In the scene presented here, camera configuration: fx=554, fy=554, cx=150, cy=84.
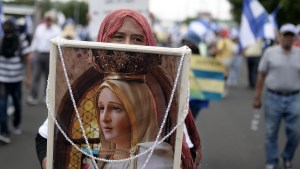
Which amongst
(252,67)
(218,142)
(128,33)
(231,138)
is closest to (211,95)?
(218,142)

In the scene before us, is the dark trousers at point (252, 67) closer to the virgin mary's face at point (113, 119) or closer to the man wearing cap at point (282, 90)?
the man wearing cap at point (282, 90)

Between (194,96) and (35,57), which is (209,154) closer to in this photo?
(194,96)

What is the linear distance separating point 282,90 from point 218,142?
2011mm

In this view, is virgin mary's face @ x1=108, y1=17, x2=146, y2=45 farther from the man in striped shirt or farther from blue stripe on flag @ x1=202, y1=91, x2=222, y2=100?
the man in striped shirt

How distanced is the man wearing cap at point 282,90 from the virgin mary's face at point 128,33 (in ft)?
13.8

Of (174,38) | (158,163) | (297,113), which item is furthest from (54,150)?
(174,38)

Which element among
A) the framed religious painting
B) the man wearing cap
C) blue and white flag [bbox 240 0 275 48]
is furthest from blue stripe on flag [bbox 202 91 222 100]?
the framed religious painting

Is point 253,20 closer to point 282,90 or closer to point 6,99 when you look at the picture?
point 282,90

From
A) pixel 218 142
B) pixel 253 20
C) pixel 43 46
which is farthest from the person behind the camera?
pixel 253 20

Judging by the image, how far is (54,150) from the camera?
7.15 feet

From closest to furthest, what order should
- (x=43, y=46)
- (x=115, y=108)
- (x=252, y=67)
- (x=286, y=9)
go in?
A: (x=115, y=108) → (x=43, y=46) → (x=252, y=67) → (x=286, y=9)

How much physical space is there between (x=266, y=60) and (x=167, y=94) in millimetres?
4556

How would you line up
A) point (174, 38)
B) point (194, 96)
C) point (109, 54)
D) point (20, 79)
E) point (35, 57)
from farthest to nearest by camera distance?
point (174, 38)
point (35, 57)
point (20, 79)
point (194, 96)
point (109, 54)

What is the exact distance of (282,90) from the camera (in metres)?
6.39
